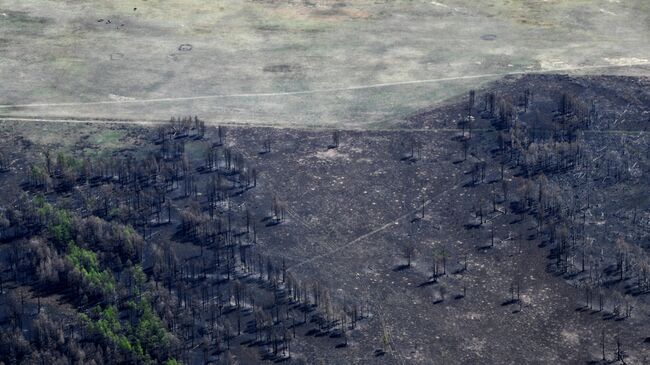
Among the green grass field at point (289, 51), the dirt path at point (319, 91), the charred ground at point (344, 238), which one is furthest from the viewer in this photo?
the green grass field at point (289, 51)

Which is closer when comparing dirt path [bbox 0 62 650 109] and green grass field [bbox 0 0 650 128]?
dirt path [bbox 0 62 650 109]

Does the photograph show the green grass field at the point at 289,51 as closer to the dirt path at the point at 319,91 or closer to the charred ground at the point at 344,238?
the dirt path at the point at 319,91

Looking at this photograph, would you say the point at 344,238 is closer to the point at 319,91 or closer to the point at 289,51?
the point at 319,91

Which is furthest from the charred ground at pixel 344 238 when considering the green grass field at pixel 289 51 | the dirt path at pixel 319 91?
the green grass field at pixel 289 51

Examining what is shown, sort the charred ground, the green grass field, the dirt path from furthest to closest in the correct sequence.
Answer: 1. the green grass field
2. the dirt path
3. the charred ground

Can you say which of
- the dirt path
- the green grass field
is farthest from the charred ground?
the green grass field

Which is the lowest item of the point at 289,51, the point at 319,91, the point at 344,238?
the point at 344,238

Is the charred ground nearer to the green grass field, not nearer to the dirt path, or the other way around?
the dirt path

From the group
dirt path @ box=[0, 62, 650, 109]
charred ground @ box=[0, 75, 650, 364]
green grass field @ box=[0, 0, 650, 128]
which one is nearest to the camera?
charred ground @ box=[0, 75, 650, 364]

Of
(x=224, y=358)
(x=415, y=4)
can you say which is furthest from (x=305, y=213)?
(x=415, y=4)

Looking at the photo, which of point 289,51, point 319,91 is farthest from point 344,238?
point 289,51

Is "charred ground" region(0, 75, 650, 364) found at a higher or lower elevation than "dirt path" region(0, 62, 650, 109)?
lower
